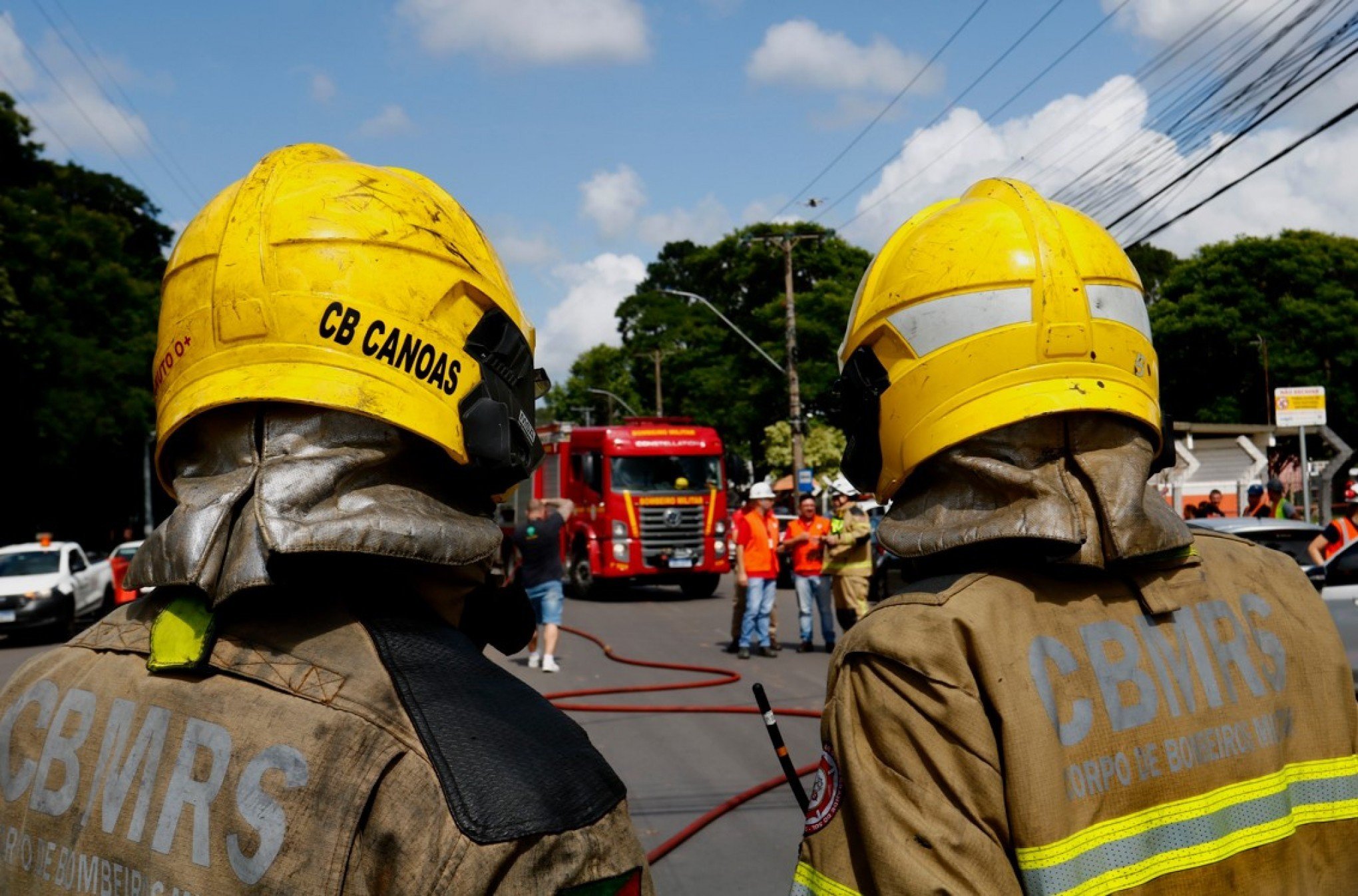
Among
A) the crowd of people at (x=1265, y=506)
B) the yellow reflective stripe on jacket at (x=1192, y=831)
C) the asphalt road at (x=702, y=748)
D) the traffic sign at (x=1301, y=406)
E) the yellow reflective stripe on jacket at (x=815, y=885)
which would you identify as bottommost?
the asphalt road at (x=702, y=748)

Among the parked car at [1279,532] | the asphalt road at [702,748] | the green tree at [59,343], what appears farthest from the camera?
the green tree at [59,343]

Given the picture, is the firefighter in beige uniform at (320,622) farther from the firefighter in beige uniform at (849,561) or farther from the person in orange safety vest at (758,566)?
the person in orange safety vest at (758,566)

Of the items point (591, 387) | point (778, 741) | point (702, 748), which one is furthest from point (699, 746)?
point (591, 387)

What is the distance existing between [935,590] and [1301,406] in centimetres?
1475

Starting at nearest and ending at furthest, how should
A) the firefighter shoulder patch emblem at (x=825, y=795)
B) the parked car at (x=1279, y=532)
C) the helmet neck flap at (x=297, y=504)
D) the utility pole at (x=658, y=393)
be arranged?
1. the helmet neck flap at (x=297, y=504)
2. the firefighter shoulder patch emblem at (x=825, y=795)
3. the parked car at (x=1279, y=532)
4. the utility pole at (x=658, y=393)

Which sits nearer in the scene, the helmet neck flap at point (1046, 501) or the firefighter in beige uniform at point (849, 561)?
the helmet neck flap at point (1046, 501)

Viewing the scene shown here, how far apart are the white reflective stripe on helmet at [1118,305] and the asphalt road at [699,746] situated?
158 inches

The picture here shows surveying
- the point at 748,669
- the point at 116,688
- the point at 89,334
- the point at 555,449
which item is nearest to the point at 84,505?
the point at 89,334

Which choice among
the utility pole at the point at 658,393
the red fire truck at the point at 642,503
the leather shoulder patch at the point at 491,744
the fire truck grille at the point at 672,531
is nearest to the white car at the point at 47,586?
the red fire truck at the point at 642,503

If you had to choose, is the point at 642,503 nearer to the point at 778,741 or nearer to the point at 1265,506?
the point at 1265,506

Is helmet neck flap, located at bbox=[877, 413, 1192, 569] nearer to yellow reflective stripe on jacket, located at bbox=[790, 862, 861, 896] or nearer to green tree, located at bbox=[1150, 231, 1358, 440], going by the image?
yellow reflective stripe on jacket, located at bbox=[790, 862, 861, 896]

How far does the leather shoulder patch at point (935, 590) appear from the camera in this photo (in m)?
2.05

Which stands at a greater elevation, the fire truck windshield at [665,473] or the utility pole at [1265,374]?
the utility pole at [1265,374]

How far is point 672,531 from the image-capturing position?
2138 cm
